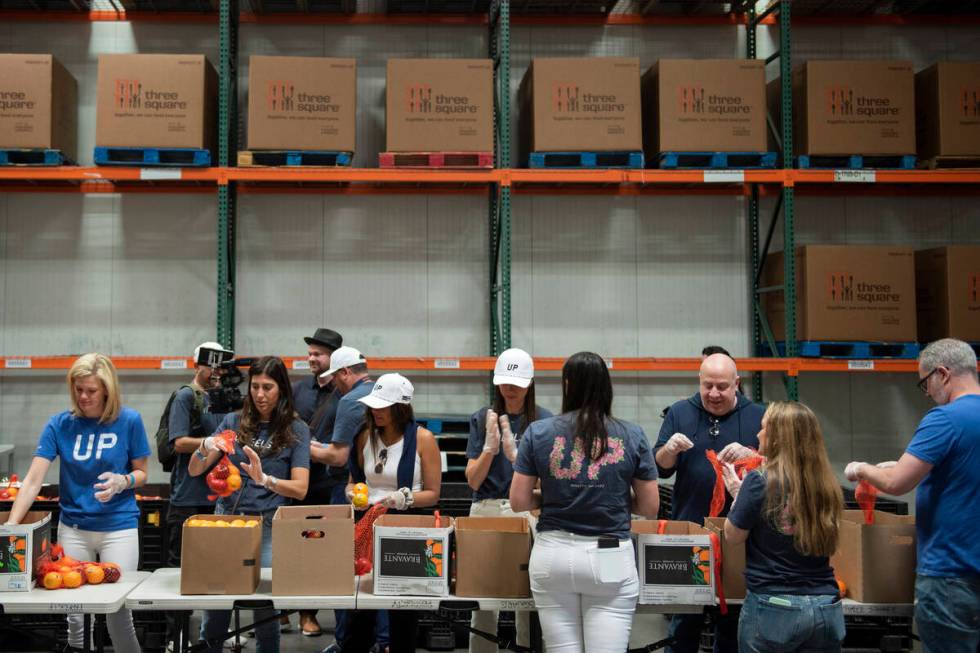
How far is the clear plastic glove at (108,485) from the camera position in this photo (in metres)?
4.05

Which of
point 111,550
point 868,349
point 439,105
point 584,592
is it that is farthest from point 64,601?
point 868,349

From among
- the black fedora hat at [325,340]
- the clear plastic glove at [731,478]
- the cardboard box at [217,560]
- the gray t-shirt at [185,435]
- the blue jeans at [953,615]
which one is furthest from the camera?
the black fedora hat at [325,340]

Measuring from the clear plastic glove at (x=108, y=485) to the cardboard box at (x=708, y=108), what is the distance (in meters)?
5.19

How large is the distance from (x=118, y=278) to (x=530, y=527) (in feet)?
18.5

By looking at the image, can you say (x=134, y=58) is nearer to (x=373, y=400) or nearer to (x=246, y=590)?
(x=373, y=400)

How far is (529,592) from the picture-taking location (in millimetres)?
3779

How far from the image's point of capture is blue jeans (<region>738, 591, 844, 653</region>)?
3293mm

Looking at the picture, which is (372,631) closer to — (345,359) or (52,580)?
(52,580)

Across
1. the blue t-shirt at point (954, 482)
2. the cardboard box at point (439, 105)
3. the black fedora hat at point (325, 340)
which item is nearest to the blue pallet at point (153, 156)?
the cardboard box at point (439, 105)

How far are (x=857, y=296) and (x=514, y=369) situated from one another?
4367 millimetres

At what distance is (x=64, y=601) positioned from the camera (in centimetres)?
366

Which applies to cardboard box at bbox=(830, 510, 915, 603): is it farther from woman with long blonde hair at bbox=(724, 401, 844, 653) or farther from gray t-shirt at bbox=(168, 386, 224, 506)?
gray t-shirt at bbox=(168, 386, 224, 506)

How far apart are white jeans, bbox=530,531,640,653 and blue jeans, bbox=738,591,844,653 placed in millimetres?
491

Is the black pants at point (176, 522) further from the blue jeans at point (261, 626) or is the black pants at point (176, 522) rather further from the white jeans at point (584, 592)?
the white jeans at point (584, 592)
